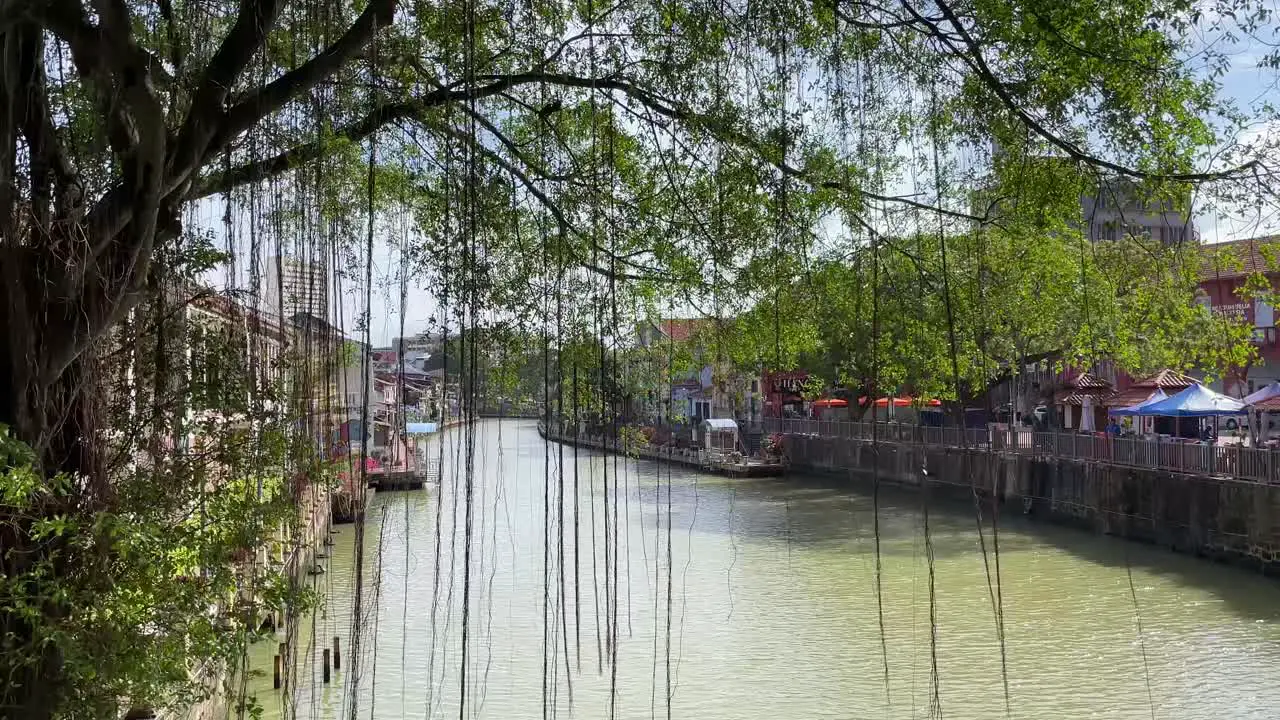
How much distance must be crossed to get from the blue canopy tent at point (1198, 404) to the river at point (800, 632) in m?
2.04

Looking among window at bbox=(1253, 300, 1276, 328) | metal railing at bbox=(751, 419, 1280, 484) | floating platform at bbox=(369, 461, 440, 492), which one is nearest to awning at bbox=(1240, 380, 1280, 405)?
metal railing at bbox=(751, 419, 1280, 484)

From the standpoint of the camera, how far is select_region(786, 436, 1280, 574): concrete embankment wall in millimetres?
11320

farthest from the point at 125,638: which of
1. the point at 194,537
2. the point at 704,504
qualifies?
the point at 704,504

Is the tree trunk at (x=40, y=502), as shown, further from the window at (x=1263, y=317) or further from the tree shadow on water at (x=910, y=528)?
the window at (x=1263, y=317)

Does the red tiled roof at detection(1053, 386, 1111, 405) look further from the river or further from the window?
the river

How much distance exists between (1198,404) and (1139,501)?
1.79 meters

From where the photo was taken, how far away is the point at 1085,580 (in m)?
11.6

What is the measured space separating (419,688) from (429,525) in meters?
8.74

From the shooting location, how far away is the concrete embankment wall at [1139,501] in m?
11.3

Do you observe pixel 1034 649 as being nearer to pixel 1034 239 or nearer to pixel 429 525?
pixel 1034 239

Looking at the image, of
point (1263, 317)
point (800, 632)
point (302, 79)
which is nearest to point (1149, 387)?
point (1263, 317)

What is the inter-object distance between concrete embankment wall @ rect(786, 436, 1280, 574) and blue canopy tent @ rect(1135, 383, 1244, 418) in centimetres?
131

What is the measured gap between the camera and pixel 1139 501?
13.5m

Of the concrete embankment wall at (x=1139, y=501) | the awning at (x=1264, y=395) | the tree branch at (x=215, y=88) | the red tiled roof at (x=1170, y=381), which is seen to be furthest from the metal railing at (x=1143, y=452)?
the tree branch at (x=215, y=88)
